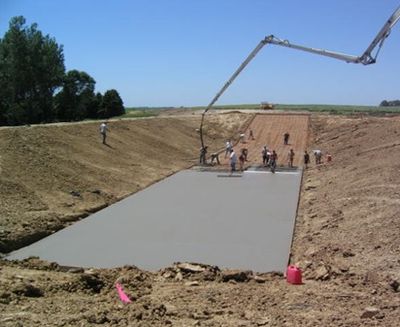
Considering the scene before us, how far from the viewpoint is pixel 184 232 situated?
13.3 m

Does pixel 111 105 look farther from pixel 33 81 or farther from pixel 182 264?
pixel 182 264

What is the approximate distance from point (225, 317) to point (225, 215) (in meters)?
8.11

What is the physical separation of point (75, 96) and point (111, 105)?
409 cm

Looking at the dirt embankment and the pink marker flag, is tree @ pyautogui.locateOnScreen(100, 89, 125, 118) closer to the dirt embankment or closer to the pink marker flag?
the dirt embankment

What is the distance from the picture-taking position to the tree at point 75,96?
163 feet

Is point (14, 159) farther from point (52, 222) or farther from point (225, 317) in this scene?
point (225, 317)

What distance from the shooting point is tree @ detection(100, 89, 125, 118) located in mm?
53519

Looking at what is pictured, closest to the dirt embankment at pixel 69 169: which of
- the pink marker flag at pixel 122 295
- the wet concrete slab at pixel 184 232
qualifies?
the wet concrete slab at pixel 184 232

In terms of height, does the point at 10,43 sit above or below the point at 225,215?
above

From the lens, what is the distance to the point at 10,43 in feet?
151

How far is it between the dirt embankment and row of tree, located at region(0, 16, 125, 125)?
655 inches

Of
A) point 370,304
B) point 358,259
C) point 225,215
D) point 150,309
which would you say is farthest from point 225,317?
point 225,215

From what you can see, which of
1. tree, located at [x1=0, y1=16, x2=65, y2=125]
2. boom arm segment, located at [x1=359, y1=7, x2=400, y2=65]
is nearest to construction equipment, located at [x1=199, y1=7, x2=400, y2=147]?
boom arm segment, located at [x1=359, y1=7, x2=400, y2=65]

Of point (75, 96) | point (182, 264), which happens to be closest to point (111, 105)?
point (75, 96)
